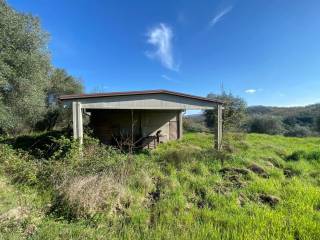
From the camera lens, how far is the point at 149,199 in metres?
4.25

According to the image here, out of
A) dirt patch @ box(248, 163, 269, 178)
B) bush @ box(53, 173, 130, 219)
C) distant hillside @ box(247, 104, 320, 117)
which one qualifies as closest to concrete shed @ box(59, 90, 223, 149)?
bush @ box(53, 173, 130, 219)

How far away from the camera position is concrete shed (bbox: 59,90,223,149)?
6.28 metres

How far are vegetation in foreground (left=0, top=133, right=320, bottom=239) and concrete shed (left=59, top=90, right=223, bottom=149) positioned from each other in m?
1.20

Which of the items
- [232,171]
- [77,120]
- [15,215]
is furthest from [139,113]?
[15,215]

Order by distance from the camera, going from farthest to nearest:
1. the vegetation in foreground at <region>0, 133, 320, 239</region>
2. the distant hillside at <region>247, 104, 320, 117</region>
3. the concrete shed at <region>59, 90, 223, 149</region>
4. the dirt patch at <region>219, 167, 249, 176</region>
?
1. the distant hillside at <region>247, 104, 320, 117</region>
2. the concrete shed at <region>59, 90, 223, 149</region>
3. the dirt patch at <region>219, 167, 249, 176</region>
4. the vegetation in foreground at <region>0, 133, 320, 239</region>

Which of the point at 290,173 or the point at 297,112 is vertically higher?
the point at 297,112

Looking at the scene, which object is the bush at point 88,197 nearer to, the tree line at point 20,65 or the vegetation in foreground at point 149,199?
the vegetation in foreground at point 149,199

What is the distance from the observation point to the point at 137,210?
12.2ft

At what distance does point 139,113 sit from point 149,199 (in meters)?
7.33

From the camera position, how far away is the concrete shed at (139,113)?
20.6 ft

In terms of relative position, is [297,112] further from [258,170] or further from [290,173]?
[258,170]

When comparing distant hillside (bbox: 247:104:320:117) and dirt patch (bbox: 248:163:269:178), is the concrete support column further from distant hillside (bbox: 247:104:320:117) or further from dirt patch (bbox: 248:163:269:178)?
distant hillside (bbox: 247:104:320:117)

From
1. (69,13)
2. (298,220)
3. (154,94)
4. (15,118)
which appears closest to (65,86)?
(15,118)

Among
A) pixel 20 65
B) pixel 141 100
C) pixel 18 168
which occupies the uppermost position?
pixel 20 65
